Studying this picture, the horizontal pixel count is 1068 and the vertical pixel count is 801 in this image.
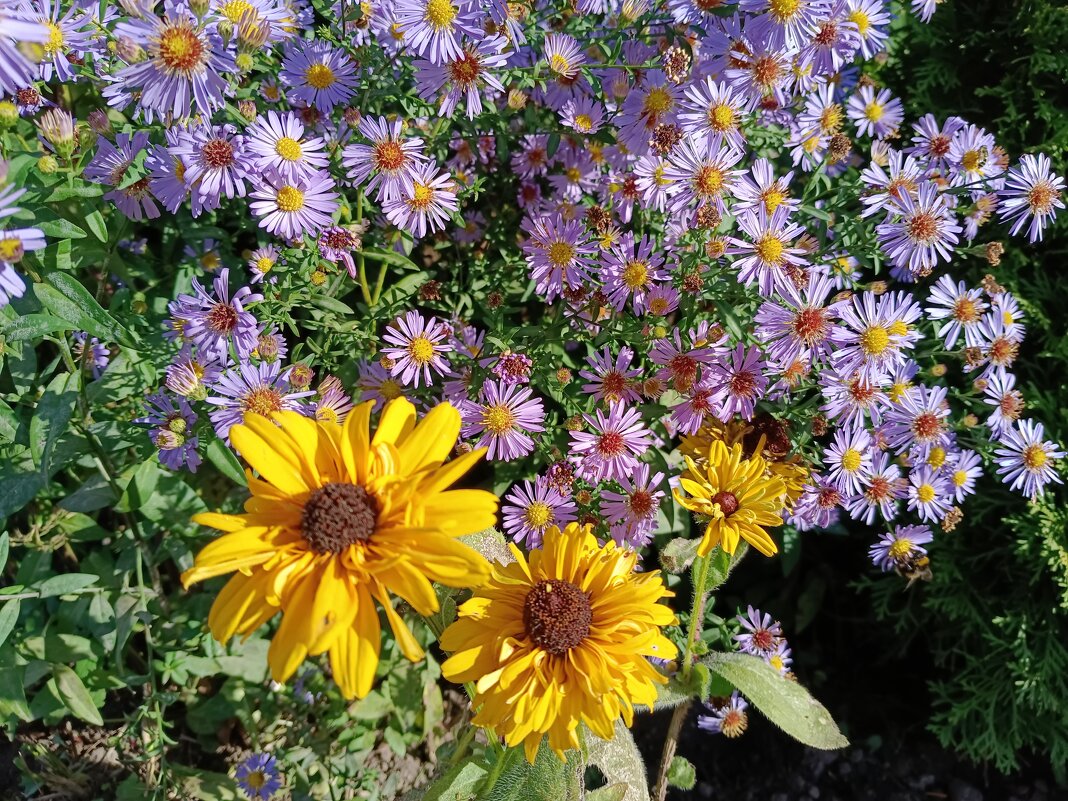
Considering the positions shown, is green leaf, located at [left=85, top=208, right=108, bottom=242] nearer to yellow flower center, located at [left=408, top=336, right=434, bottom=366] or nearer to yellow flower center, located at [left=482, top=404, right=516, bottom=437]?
yellow flower center, located at [left=408, top=336, right=434, bottom=366]

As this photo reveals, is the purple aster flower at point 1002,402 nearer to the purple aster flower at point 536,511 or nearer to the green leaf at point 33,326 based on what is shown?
the purple aster flower at point 536,511

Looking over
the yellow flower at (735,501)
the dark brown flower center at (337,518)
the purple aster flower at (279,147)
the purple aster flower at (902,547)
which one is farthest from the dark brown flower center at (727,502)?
the purple aster flower at (279,147)

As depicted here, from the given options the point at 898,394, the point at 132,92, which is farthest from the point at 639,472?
the point at 132,92

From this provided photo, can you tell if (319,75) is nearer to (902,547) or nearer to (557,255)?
(557,255)

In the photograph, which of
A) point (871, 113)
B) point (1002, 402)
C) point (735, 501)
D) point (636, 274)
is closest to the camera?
point (735, 501)

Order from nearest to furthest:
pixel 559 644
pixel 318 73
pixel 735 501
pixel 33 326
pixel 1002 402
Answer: pixel 559 644 < pixel 33 326 < pixel 735 501 < pixel 318 73 < pixel 1002 402

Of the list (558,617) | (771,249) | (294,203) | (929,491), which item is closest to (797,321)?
(771,249)
